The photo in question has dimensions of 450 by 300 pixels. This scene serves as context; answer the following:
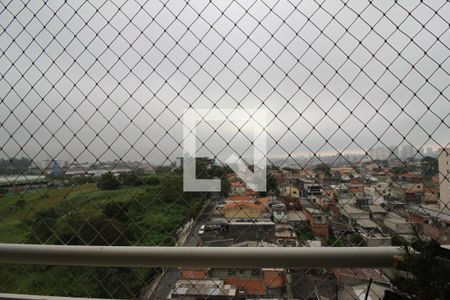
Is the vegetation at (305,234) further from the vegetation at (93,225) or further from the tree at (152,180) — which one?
the tree at (152,180)

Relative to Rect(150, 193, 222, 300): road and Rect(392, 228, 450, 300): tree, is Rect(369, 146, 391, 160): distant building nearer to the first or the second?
Rect(392, 228, 450, 300): tree

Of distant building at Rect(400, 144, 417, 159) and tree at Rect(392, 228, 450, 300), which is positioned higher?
distant building at Rect(400, 144, 417, 159)

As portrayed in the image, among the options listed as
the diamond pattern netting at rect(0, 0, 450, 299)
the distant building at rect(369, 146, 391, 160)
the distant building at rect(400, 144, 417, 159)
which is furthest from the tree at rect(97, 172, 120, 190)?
the distant building at rect(400, 144, 417, 159)

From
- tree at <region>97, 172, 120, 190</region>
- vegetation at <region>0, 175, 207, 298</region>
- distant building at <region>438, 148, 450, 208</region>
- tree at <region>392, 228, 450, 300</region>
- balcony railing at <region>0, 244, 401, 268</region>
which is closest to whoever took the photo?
tree at <region>392, 228, 450, 300</region>

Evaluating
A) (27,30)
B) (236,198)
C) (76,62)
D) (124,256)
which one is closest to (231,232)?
(236,198)

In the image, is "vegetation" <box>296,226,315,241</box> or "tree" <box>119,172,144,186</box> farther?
"tree" <box>119,172,144,186</box>

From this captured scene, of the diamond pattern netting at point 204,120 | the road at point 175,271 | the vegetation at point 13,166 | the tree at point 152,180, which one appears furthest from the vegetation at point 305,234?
the vegetation at point 13,166

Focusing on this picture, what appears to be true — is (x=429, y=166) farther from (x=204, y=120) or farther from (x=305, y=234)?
(x=204, y=120)
